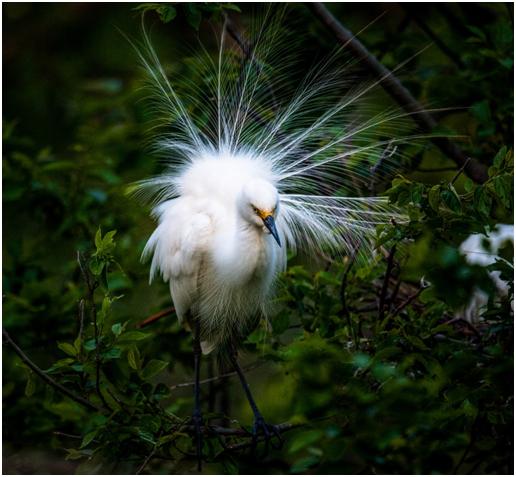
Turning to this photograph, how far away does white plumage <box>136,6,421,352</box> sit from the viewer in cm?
265

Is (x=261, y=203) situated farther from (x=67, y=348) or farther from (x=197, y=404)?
(x=197, y=404)

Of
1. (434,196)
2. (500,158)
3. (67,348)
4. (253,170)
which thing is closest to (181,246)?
(253,170)

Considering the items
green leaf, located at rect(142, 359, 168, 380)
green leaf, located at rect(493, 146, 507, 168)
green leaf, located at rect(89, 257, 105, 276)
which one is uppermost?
green leaf, located at rect(493, 146, 507, 168)

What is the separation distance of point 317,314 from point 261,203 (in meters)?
0.48

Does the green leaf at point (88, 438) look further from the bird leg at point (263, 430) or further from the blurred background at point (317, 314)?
the bird leg at point (263, 430)

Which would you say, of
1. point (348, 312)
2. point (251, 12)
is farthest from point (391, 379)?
point (251, 12)

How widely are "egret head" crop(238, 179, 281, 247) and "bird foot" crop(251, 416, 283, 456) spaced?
2.09ft

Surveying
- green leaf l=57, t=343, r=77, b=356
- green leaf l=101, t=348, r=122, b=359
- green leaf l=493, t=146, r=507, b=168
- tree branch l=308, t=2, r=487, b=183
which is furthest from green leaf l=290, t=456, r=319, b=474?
tree branch l=308, t=2, r=487, b=183

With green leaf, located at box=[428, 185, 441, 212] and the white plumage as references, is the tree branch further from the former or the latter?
green leaf, located at box=[428, 185, 441, 212]

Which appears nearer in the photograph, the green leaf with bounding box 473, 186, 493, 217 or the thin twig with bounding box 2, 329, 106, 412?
the green leaf with bounding box 473, 186, 493, 217

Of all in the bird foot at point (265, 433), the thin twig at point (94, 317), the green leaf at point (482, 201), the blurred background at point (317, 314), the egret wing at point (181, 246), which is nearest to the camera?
the blurred background at point (317, 314)

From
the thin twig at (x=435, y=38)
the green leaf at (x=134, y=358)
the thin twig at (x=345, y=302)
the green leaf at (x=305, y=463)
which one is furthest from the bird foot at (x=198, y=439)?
the thin twig at (x=435, y=38)

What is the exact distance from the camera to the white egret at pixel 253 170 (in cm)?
265

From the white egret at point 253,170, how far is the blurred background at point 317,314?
0.11 meters
